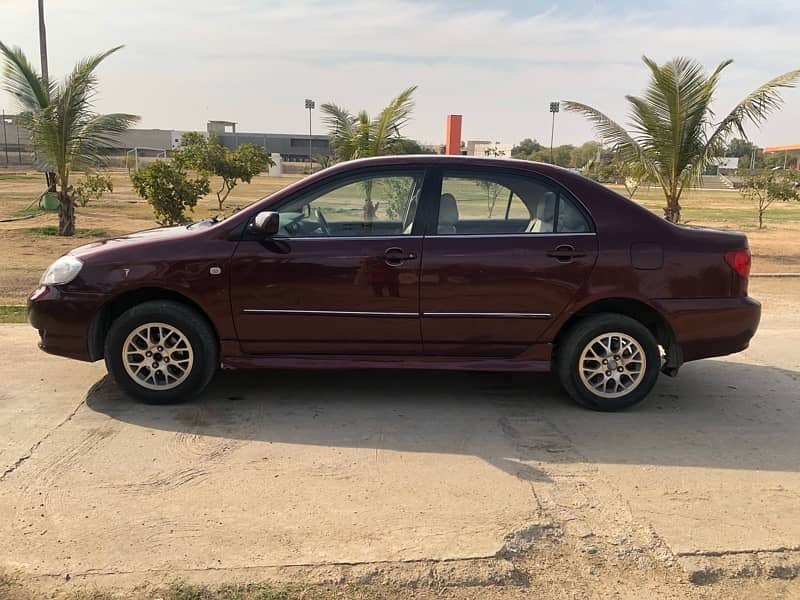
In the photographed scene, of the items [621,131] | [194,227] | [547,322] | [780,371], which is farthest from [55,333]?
[621,131]

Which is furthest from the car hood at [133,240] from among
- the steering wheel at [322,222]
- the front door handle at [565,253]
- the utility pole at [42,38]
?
the utility pole at [42,38]

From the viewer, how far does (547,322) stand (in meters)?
4.85

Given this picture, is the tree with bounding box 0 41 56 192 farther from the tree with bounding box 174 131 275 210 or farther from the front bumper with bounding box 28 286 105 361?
the front bumper with bounding box 28 286 105 361

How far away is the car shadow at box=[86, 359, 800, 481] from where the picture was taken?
14.1 ft

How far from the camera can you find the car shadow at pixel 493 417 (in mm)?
4289

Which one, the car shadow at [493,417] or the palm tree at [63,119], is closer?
the car shadow at [493,417]

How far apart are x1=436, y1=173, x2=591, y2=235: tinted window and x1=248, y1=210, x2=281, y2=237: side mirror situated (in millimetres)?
1107

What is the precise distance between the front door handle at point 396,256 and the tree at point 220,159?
1544 centimetres

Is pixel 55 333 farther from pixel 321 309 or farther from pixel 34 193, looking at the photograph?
pixel 34 193

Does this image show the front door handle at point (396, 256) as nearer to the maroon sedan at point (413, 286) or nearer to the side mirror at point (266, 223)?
the maroon sedan at point (413, 286)

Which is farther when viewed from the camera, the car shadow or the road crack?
the car shadow

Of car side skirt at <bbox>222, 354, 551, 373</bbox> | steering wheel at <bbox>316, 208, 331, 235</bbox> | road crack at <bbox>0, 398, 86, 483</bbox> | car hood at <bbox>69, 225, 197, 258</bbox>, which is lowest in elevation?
road crack at <bbox>0, 398, 86, 483</bbox>

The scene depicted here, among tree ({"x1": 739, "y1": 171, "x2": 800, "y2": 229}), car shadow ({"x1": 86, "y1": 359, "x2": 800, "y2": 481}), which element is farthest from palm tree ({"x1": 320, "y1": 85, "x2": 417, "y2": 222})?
tree ({"x1": 739, "y1": 171, "x2": 800, "y2": 229})

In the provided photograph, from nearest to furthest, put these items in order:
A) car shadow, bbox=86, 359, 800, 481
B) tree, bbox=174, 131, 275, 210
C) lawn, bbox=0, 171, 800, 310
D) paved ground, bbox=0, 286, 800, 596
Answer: paved ground, bbox=0, 286, 800, 596
car shadow, bbox=86, 359, 800, 481
lawn, bbox=0, 171, 800, 310
tree, bbox=174, 131, 275, 210
